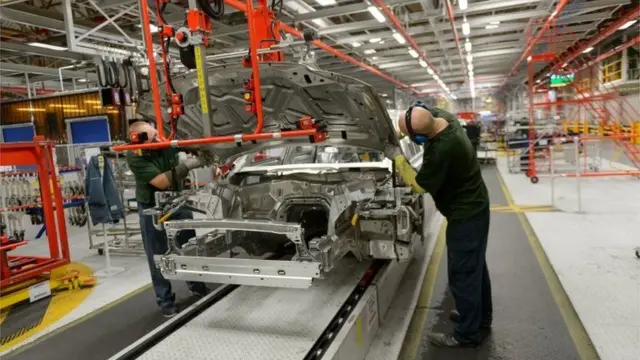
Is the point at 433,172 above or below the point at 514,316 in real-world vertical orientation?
above

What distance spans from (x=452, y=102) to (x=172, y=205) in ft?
110

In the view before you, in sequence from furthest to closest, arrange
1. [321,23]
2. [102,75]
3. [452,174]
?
[321,23]
[102,75]
[452,174]

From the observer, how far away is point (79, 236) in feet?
25.1

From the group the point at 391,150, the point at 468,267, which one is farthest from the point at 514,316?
the point at 391,150

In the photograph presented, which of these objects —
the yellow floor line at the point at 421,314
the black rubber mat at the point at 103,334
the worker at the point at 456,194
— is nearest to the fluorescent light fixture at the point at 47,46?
the black rubber mat at the point at 103,334

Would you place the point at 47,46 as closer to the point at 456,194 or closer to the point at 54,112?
the point at 54,112

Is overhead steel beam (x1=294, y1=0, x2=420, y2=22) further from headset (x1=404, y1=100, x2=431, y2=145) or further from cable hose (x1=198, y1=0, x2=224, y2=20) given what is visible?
headset (x1=404, y1=100, x2=431, y2=145)

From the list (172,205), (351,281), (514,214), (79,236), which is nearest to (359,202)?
(351,281)

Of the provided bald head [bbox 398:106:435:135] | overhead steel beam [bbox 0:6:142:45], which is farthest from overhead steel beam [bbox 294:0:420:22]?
bald head [bbox 398:106:435:135]

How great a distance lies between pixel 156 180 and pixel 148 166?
5.9 inches

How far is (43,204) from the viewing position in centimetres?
515

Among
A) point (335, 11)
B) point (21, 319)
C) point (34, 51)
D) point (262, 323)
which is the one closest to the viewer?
point (262, 323)

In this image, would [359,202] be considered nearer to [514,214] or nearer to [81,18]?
[514,214]

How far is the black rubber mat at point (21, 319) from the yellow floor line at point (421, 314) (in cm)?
335
